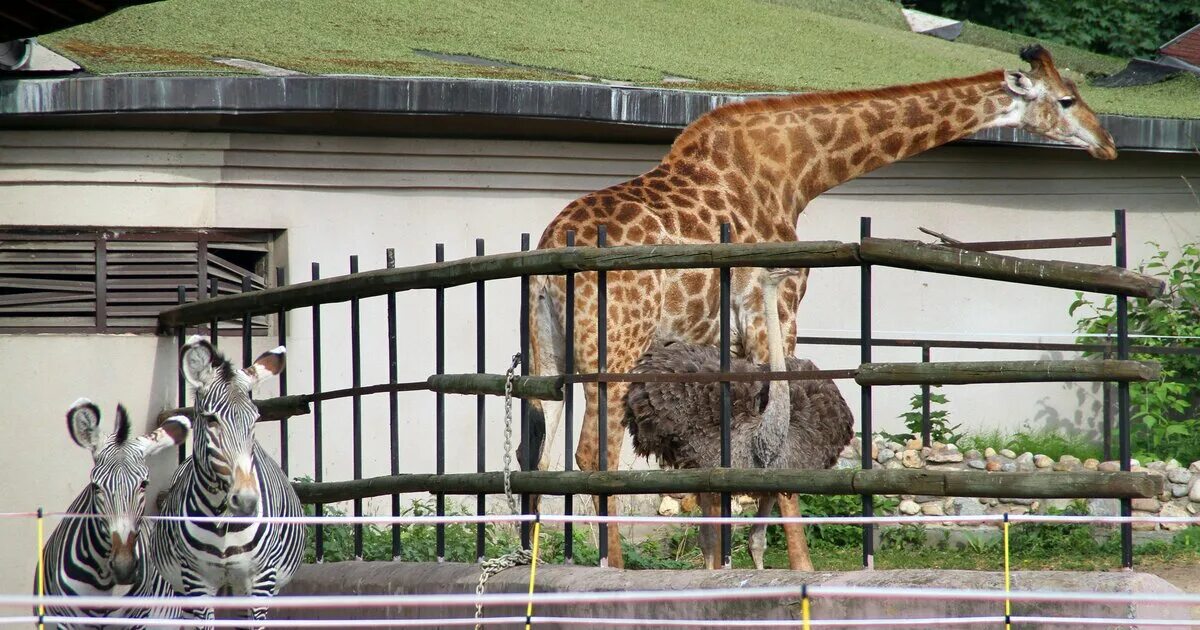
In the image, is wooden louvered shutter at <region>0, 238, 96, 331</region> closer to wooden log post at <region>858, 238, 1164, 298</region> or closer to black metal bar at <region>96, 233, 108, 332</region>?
black metal bar at <region>96, 233, 108, 332</region>

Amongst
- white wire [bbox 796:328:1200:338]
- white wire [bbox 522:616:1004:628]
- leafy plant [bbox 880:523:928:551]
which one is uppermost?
white wire [bbox 796:328:1200:338]

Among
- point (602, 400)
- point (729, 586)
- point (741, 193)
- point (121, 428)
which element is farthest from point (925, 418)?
point (121, 428)

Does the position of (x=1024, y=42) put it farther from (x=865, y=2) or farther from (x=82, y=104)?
(x=82, y=104)

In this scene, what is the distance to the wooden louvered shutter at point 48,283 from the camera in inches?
321

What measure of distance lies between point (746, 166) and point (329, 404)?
9.80 ft

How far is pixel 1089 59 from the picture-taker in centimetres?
1608

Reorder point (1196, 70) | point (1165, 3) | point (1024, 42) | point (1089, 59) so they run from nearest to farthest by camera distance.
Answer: point (1196, 70)
point (1089, 59)
point (1024, 42)
point (1165, 3)

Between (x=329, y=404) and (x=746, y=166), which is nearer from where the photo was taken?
(x=746, y=166)

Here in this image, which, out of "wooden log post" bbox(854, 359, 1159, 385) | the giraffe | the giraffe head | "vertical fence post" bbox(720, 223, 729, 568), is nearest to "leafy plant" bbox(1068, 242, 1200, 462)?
the giraffe head

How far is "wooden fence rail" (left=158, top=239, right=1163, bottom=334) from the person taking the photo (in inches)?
197

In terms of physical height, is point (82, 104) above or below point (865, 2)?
below

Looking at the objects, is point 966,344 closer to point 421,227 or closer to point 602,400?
point 421,227

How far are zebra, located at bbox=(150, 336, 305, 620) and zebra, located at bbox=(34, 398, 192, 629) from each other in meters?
0.16

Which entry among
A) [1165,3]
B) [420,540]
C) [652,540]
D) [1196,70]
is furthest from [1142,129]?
[1165,3]
